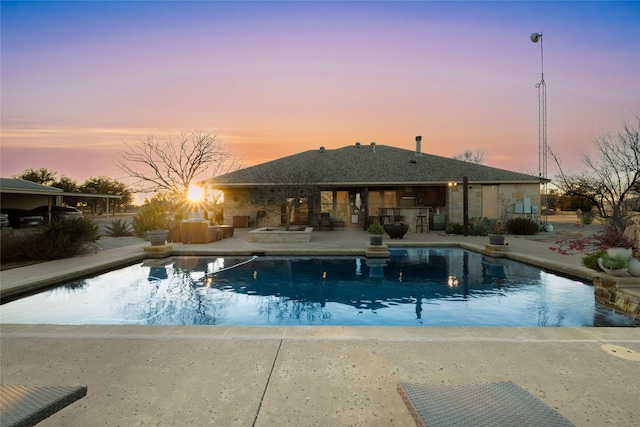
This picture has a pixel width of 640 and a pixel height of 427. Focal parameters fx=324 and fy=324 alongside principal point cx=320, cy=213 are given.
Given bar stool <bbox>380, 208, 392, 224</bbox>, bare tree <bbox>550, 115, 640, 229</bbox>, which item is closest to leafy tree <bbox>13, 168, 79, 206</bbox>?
bar stool <bbox>380, 208, 392, 224</bbox>

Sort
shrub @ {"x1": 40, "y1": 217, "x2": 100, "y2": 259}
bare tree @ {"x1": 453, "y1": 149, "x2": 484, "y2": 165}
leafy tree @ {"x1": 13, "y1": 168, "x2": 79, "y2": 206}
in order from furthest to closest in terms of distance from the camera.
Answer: bare tree @ {"x1": 453, "y1": 149, "x2": 484, "y2": 165} → leafy tree @ {"x1": 13, "y1": 168, "x2": 79, "y2": 206} → shrub @ {"x1": 40, "y1": 217, "x2": 100, "y2": 259}

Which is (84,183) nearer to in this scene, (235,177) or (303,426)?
(235,177)

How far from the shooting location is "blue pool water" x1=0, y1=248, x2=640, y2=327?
5.52m

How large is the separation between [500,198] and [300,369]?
1914 centimetres

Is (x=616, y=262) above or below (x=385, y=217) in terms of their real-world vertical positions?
below

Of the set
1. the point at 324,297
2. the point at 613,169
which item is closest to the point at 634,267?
the point at 324,297

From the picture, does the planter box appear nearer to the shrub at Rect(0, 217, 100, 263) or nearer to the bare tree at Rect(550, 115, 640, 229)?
the shrub at Rect(0, 217, 100, 263)

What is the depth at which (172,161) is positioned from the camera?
Answer: 88.5 ft

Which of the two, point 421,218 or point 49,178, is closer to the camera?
point 421,218

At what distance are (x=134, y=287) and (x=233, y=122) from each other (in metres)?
15.3

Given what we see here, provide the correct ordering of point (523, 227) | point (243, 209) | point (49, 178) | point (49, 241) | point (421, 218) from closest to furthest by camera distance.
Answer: point (49, 241) < point (523, 227) < point (421, 218) < point (243, 209) < point (49, 178)

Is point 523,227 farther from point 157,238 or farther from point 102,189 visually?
point 102,189

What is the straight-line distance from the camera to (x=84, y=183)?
1837 inches

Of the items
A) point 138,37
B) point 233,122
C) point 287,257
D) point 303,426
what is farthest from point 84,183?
point 303,426
